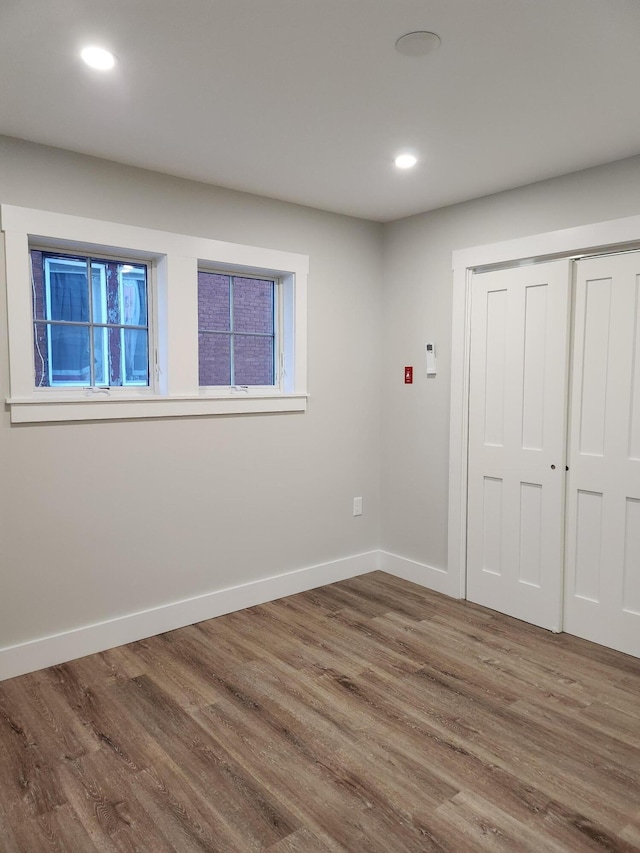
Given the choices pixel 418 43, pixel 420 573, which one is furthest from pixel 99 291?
pixel 420 573

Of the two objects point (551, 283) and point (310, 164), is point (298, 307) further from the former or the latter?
point (551, 283)

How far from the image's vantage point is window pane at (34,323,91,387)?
116 inches

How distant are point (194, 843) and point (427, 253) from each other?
3363mm

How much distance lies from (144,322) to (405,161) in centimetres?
160

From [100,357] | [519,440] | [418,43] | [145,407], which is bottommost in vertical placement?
[519,440]

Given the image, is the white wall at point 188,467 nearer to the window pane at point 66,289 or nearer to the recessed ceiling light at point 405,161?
the window pane at point 66,289

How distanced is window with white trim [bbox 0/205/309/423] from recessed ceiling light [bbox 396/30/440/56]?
1.68 m

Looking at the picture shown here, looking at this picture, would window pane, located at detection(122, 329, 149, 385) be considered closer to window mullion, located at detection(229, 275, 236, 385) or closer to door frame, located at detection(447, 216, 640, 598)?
window mullion, located at detection(229, 275, 236, 385)

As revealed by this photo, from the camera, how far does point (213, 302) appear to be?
355cm

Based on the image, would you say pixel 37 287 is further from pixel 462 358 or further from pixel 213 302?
pixel 462 358

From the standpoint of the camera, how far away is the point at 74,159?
287 centimetres

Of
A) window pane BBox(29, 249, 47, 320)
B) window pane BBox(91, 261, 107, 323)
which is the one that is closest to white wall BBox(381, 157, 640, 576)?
window pane BBox(91, 261, 107, 323)

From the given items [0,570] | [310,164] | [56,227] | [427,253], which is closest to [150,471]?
[0,570]

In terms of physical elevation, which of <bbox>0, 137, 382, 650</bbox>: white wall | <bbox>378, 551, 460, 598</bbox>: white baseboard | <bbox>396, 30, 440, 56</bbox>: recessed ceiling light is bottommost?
<bbox>378, 551, 460, 598</bbox>: white baseboard
